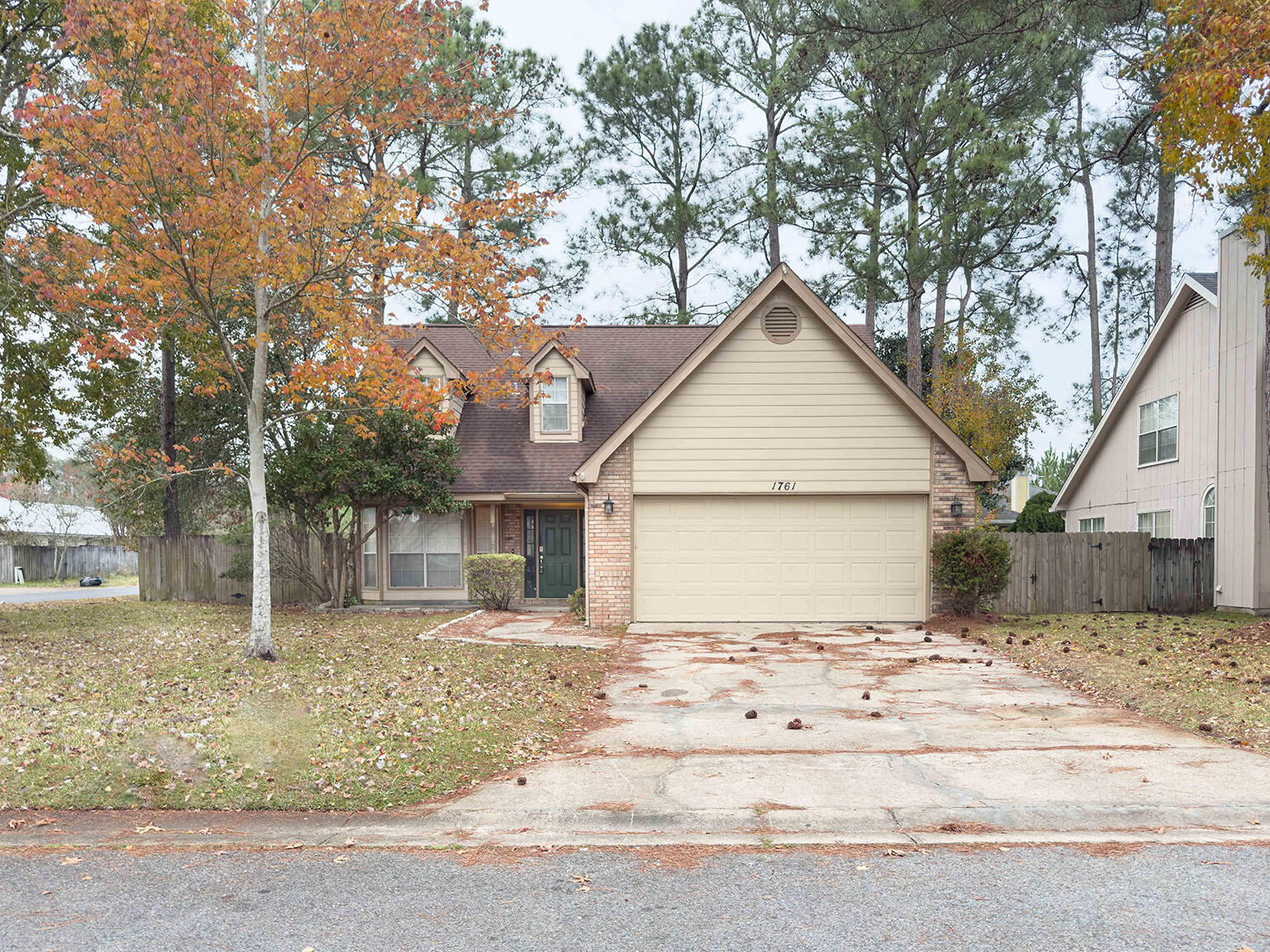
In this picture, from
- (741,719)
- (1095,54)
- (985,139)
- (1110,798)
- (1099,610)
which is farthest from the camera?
(1095,54)

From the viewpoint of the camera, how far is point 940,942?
4074 mm

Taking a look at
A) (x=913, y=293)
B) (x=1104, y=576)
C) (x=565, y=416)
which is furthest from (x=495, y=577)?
(x=913, y=293)

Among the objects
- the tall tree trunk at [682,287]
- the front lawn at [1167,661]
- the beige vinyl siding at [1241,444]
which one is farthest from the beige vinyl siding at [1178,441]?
the tall tree trunk at [682,287]

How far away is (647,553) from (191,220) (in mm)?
8653

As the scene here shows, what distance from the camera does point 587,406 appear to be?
22.2 metres

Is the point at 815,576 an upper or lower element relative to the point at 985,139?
lower

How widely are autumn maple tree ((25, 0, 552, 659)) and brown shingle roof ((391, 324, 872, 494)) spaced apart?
6058mm

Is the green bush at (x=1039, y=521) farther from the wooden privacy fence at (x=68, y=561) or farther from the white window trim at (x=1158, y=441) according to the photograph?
the wooden privacy fence at (x=68, y=561)

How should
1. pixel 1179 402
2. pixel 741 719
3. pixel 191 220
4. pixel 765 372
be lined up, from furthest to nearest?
pixel 1179 402 → pixel 765 372 → pixel 191 220 → pixel 741 719

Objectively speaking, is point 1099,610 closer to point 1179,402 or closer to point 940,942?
point 1179,402

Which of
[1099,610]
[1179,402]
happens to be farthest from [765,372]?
[1179,402]

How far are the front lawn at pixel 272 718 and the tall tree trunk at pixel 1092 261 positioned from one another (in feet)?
84.9

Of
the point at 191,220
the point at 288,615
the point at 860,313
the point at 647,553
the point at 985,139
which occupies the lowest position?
the point at 288,615

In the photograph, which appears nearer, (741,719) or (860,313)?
(741,719)
